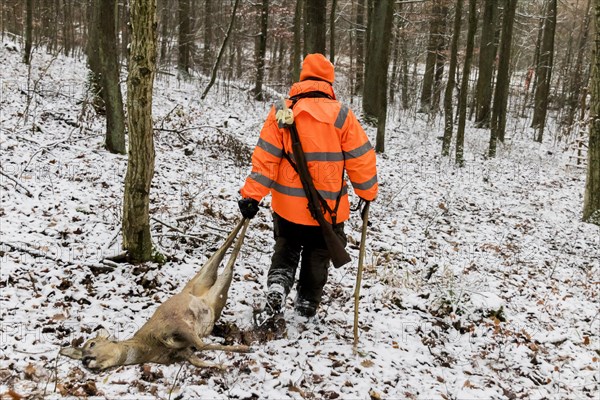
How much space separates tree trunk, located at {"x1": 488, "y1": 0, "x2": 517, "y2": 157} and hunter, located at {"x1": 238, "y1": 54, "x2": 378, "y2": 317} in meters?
12.5

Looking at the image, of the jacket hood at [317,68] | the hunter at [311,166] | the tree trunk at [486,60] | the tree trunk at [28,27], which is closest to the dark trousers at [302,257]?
the hunter at [311,166]

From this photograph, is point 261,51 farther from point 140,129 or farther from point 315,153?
point 315,153

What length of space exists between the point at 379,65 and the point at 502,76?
21.3 ft

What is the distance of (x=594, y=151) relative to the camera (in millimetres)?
9812

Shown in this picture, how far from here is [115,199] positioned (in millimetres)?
6375

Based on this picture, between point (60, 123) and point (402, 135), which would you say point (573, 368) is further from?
point (402, 135)

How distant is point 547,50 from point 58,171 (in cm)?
2238

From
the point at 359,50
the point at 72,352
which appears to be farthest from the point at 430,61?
the point at 72,352

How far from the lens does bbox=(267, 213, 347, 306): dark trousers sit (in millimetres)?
4238

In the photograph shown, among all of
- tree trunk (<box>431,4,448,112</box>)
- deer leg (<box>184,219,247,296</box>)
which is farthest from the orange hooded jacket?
tree trunk (<box>431,4,448,112</box>)

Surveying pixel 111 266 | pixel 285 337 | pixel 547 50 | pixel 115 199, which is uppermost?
pixel 547 50

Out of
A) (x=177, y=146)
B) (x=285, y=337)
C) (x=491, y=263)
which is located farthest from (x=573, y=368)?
(x=177, y=146)

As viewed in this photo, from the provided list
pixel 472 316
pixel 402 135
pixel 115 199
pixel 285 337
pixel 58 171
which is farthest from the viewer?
pixel 402 135

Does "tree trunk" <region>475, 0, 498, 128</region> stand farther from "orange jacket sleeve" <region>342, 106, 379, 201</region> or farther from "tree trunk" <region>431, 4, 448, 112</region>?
"orange jacket sleeve" <region>342, 106, 379, 201</region>
